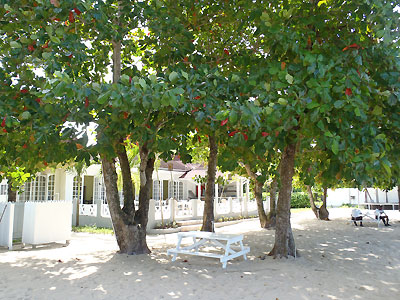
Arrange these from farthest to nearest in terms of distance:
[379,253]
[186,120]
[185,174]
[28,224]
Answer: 1. [185,174]
2. [28,224]
3. [379,253]
4. [186,120]

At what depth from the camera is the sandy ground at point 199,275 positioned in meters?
5.41

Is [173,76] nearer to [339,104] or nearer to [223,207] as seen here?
[339,104]

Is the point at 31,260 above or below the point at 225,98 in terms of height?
below

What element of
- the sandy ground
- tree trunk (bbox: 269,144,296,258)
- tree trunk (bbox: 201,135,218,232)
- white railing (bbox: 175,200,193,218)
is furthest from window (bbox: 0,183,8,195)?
tree trunk (bbox: 269,144,296,258)

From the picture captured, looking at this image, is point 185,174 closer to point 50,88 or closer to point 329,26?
point 329,26

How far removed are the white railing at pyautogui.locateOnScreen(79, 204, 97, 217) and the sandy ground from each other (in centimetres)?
722

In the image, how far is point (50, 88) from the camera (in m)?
4.44

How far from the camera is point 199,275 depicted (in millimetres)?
6559

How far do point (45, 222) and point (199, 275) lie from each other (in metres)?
5.85

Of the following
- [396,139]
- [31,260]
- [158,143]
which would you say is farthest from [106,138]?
[396,139]

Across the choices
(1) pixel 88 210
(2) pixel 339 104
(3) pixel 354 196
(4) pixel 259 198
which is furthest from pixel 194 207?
(3) pixel 354 196

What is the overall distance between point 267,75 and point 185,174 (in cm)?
1997

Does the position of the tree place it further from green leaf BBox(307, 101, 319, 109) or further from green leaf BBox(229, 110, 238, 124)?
green leaf BBox(229, 110, 238, 124)

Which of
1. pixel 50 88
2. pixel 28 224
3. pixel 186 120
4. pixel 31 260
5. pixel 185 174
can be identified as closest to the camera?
pixel 50 88
